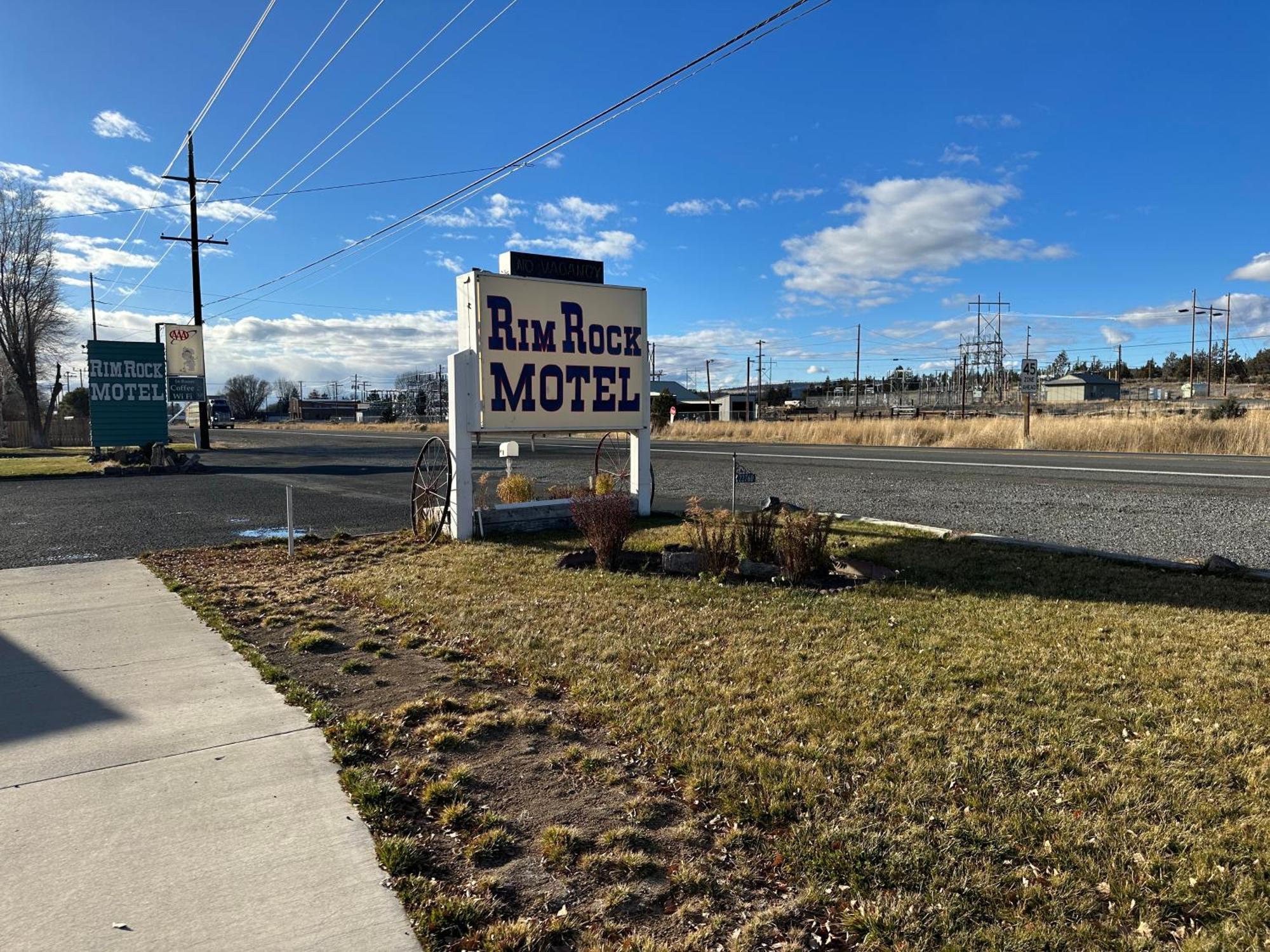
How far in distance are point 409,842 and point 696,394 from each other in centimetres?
13410

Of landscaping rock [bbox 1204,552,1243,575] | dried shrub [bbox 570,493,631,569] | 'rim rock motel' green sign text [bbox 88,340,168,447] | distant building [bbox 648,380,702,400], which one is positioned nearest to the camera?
landscaping rock [bbox 1204,552,1243,575]

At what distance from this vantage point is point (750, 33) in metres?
8.44

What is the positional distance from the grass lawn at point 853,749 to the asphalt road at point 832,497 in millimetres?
3803

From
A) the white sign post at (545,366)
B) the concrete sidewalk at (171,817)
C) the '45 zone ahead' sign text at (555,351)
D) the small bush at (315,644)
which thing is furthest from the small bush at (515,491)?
the concrete sidewalk at (171,817)

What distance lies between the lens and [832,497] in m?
13.8

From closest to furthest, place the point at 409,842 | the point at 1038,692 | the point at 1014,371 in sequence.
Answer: the point at 409,842 < the point at 1038,692 < the point at 1014,371

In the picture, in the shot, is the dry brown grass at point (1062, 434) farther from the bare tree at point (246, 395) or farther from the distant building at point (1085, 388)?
the bare tree at point (246, 395)

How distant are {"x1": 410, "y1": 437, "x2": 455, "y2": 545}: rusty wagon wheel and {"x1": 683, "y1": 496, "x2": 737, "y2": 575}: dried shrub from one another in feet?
11.7

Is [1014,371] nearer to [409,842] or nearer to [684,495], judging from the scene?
[684,495]

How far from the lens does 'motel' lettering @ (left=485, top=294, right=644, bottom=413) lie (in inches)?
384

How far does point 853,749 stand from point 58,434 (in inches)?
2073

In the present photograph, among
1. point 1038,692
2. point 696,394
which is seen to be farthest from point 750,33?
point 696,394

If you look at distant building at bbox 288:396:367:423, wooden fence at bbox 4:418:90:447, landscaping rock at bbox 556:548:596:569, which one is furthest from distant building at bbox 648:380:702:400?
landscaping rock at bbox 556:548:596:569

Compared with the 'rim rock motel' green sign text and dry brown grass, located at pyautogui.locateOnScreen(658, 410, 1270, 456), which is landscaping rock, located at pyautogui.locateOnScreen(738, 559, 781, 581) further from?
the 'rim rock motel' green sign text
